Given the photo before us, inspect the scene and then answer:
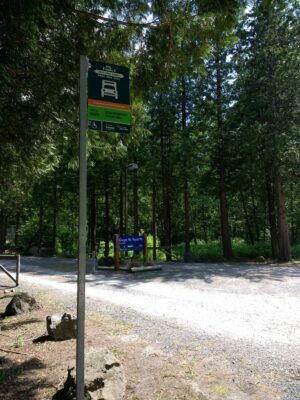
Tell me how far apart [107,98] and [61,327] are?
3718mm

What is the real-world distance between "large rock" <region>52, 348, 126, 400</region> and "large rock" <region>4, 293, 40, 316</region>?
394 centimetres

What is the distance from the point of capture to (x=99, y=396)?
3416mm

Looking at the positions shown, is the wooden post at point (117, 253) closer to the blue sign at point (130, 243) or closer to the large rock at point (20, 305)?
the blue sign at point (130, 243)

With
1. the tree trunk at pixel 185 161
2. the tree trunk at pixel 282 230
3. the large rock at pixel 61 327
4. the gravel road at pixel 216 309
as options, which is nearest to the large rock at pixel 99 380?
the gravel road at pixel 216 309

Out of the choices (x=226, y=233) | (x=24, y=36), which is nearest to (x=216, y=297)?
(x=24, y=36)

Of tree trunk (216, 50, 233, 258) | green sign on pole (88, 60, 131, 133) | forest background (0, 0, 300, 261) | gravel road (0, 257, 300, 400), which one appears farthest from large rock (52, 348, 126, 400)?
tree trunk (216, 50, 233, 258)

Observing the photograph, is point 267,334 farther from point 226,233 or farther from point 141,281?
point 226,233

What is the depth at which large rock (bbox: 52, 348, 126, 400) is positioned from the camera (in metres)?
3.42

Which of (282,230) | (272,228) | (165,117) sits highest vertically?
(165,117)

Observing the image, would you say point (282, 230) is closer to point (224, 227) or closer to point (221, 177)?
point (224, 227)

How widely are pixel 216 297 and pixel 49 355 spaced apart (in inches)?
195

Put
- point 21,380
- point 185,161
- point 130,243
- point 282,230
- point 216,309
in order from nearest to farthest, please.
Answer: point 21,380 → point 216,309 → point 130,243 → point 282,230 → point 185,161

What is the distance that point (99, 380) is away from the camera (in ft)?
11.7

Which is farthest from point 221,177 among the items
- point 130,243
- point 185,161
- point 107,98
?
point 107,98
